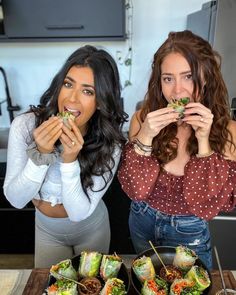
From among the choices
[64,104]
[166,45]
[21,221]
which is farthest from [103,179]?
[21,221]

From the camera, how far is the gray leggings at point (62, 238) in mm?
1201

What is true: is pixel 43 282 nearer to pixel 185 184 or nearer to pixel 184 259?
pixel 184 259

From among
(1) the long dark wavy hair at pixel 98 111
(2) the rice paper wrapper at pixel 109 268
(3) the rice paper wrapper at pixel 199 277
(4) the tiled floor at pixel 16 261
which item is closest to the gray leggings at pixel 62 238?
(1) the long dark wavy hair at pixel 98 111

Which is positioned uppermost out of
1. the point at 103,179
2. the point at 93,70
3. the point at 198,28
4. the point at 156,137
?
A: the point at 198,28

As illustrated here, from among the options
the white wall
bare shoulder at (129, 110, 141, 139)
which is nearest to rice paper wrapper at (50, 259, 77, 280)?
bare shoulder at (129, 110, 141, 139)

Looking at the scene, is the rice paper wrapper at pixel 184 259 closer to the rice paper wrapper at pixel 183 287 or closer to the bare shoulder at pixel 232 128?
the rice paper wrapper at pixel 183 287

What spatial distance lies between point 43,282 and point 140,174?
19.2 inches

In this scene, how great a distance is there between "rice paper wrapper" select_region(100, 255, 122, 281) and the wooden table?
0.08 meters

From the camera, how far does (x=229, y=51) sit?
1.59 m

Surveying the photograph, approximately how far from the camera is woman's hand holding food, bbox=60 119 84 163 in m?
1.06

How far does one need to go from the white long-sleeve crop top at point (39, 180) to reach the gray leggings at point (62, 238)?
87 mm

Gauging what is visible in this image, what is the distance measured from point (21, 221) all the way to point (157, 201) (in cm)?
134

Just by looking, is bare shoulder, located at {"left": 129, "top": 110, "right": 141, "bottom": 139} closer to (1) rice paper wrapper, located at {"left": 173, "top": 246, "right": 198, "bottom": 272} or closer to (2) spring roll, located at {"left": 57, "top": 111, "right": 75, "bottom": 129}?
(2) spring roll, located at {"left": 57, "top": 111, "right": 75, "bottom": 129}

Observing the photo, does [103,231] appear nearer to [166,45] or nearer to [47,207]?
[47,207]
